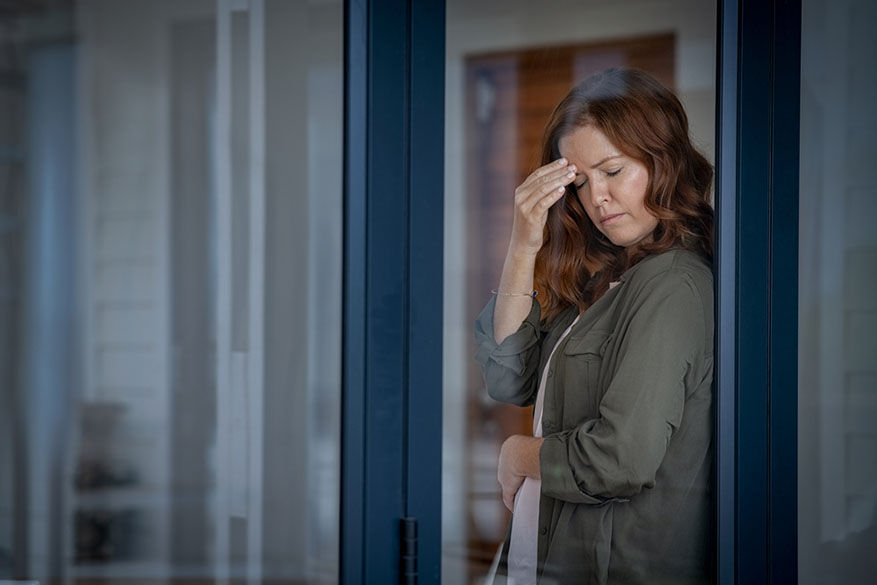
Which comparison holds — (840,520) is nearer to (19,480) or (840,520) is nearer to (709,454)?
(709,454)

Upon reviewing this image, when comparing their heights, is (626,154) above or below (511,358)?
above

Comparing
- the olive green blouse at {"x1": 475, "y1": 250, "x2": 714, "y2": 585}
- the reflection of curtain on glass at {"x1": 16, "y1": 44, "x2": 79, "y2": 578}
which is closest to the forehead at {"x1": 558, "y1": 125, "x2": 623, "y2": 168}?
the olive green blouse at {"x1": 475, "y1": 250, "x2": 714, "y2": 585}

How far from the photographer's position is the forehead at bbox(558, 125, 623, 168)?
5.21 feet

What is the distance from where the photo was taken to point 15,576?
1.43 metres

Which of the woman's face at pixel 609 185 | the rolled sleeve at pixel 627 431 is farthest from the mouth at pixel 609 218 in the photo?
the rolled sleeve at pixel 627 431

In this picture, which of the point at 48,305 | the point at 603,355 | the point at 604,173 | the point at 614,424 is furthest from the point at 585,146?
the point at 48,305

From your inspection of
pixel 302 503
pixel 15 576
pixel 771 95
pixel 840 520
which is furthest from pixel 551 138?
pixel 15 576

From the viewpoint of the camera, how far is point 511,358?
1.58 meters

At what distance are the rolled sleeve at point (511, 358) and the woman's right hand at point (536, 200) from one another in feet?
0.36

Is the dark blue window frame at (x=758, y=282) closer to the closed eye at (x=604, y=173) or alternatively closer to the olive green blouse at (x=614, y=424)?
the olive green blouse at (x=614, y=424)

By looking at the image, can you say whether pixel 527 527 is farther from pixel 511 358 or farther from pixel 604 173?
pixel 604 173

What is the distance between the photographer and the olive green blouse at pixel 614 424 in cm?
156

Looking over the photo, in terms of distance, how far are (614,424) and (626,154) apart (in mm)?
477

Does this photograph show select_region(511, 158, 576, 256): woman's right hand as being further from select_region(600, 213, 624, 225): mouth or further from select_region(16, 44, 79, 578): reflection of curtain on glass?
select_region(16, 44, 79, 578): reflection of curtain on glass
